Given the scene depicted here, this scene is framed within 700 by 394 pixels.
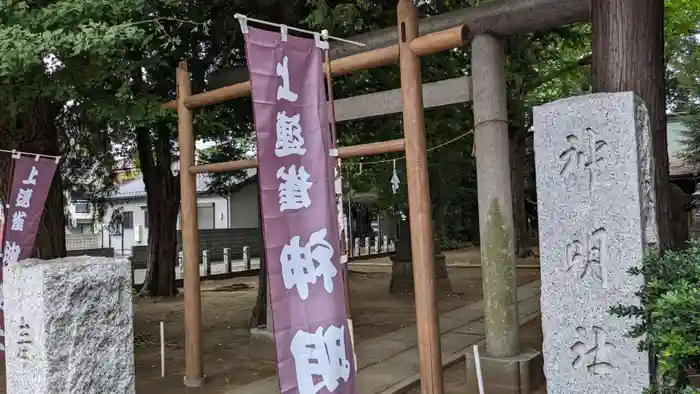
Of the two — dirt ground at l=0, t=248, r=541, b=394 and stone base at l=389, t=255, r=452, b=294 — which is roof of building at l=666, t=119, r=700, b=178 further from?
stone base at l=389, t=255, r=452, b=294

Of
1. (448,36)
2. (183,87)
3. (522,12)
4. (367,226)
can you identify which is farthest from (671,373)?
(367,226)

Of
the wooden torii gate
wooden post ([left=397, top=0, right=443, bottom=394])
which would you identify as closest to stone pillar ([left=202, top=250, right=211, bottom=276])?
the wooden torii gate

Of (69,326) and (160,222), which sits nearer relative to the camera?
(69,326)

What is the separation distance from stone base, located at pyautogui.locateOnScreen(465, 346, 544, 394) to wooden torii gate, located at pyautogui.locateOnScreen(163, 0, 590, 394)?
126mm

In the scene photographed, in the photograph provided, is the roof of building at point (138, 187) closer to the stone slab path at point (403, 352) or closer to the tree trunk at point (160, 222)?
the tree trunk at point (160, 222)

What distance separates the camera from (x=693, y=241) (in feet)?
11.8

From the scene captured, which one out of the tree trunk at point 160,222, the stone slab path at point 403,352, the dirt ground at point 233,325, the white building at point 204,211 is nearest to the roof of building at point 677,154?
the dirt ground at point 233,325

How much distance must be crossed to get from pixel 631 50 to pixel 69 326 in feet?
15.4

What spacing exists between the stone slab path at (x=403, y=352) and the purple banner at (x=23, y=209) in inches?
129

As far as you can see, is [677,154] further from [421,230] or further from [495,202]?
[421,230]

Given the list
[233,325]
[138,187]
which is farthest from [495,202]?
[138,187]

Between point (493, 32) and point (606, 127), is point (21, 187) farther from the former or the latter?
point (606, 127)

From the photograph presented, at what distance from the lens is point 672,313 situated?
2.75 m

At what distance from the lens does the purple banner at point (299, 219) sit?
3801mm
